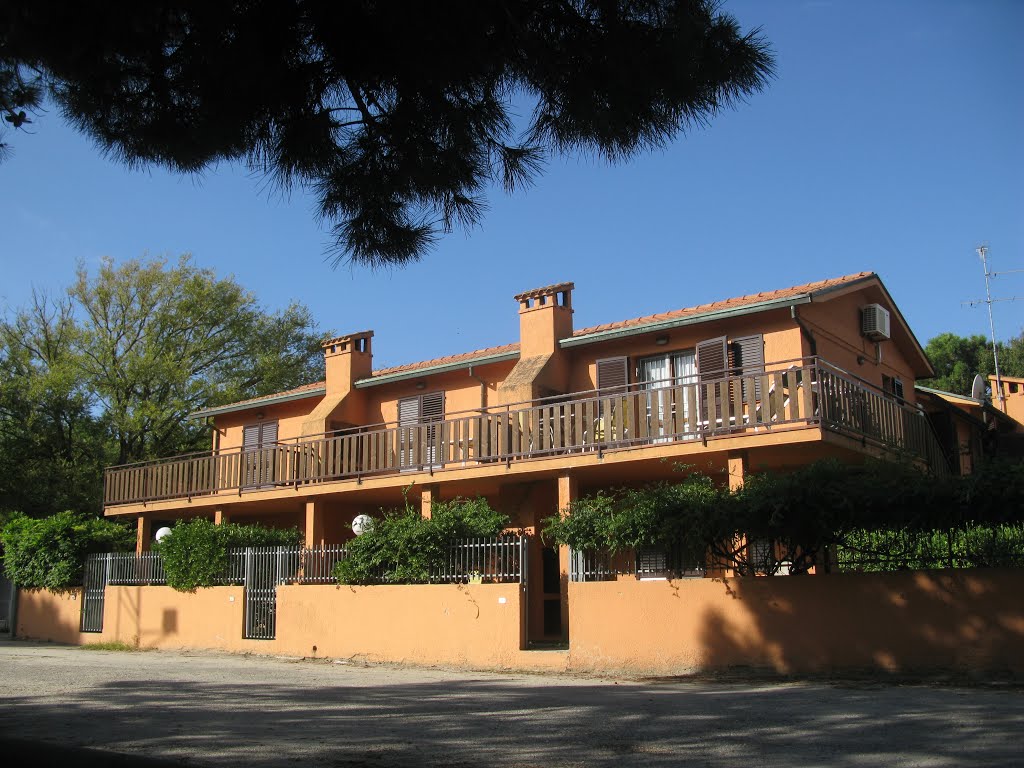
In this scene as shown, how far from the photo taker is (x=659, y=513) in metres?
13.2

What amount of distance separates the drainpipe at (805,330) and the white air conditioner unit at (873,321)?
2.69 metres

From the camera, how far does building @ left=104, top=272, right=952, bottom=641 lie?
1572 centimetres

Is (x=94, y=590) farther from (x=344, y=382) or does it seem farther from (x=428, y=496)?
(x=428, y=496)

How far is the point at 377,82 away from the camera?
24.4 ft

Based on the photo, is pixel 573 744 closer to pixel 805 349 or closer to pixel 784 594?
pixel 784 594

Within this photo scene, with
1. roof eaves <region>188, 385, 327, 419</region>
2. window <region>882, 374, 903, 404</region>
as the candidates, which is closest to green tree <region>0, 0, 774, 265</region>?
window <region>882, 374, 903, 404</region>

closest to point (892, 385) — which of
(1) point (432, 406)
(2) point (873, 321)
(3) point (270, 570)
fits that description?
(2) point (873, 321)

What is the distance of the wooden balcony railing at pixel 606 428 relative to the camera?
50.1 feet

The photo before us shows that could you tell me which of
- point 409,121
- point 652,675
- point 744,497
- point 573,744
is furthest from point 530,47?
point 652,675

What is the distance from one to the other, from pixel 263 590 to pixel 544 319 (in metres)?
7.36

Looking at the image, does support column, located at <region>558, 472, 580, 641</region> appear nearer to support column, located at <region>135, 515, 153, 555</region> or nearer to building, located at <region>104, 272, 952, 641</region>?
building, located at <region>104, 272, 952, 641</region>

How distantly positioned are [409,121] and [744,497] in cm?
701

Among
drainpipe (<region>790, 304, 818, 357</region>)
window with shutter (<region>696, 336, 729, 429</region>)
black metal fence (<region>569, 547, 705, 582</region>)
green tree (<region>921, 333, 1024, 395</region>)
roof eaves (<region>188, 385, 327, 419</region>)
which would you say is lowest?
black metal fence (<region>569, 547, 705, 582</region>)

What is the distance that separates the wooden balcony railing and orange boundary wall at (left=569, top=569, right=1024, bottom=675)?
3.27 metres
